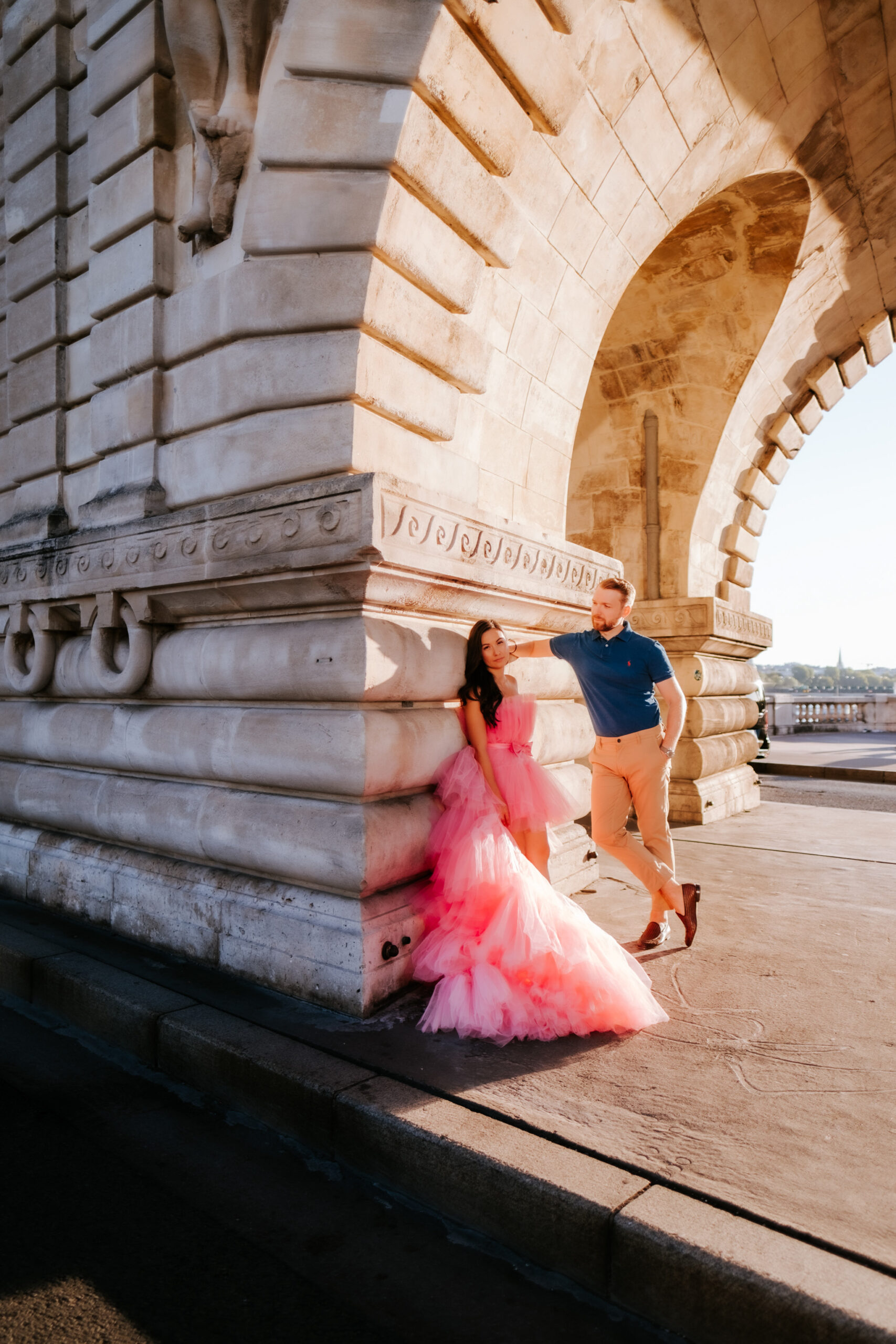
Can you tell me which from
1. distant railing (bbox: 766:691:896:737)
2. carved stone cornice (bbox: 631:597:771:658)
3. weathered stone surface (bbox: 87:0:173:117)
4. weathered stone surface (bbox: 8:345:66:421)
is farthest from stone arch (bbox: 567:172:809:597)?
distant railing (bbox: 766:691:896:737)

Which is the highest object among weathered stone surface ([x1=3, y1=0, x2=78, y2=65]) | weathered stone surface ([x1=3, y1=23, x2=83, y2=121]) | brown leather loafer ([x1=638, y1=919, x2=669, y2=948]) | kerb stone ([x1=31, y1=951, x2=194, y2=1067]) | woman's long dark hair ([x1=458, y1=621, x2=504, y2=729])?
weathered stone surface ([x1=3, y1=0, x2=78, y2=65])

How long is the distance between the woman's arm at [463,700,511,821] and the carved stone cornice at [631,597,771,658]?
501 centimetres

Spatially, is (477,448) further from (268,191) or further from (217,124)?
(217,124)

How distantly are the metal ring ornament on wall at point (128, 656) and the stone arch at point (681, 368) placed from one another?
19.4 ft

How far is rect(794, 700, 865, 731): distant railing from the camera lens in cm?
2936

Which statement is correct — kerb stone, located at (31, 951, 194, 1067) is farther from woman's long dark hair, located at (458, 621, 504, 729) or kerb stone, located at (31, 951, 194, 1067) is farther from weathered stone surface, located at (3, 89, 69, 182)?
weathered stone surface, located at (3, 89, 69, 182)

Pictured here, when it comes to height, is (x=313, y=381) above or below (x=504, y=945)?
above

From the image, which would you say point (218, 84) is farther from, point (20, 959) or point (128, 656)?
point (20, 959)

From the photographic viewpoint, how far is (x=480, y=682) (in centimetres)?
433

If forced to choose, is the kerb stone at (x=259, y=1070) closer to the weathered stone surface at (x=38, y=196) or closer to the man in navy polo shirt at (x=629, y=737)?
the man in navy polo shirt at (x=629, y=737)

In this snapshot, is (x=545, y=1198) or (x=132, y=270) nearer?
(x=545, y=1198)

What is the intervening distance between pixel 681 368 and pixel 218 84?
563 cm

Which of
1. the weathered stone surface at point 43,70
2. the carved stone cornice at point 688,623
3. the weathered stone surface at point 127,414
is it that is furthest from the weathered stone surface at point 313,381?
the carved stone cornice at point 688,623

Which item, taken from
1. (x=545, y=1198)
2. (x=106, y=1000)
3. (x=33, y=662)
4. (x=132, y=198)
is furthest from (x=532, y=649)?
(x=132, y=198)
